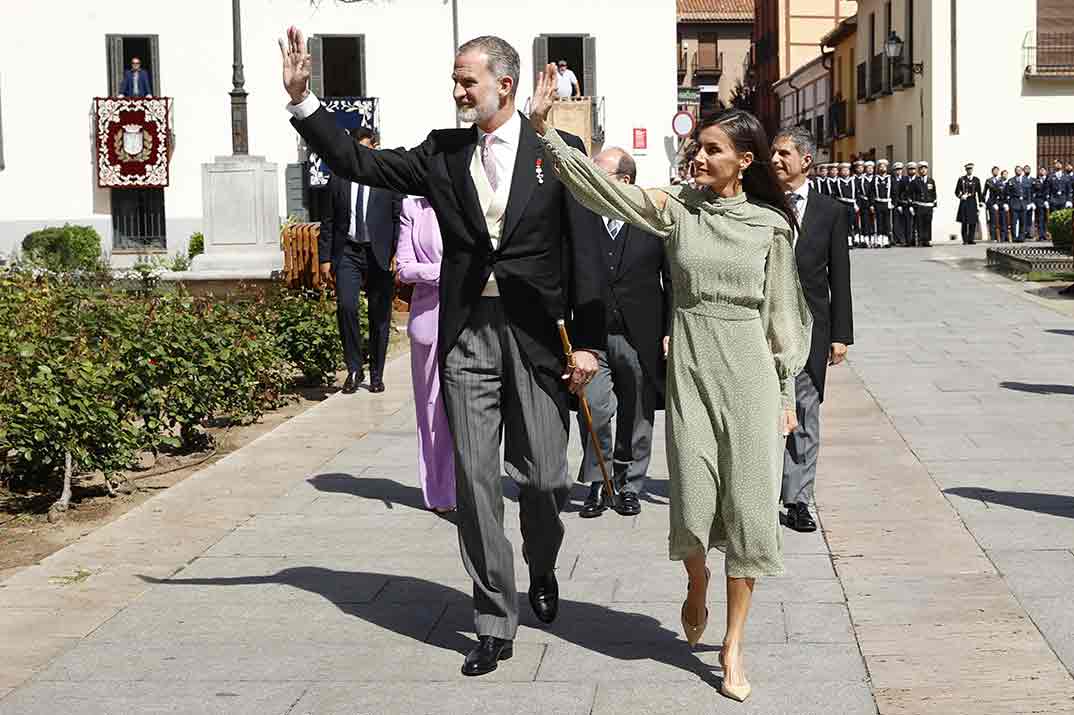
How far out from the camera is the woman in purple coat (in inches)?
299

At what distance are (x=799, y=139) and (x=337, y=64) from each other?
30.5 meters

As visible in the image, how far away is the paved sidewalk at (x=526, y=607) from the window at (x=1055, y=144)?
30.6 meters

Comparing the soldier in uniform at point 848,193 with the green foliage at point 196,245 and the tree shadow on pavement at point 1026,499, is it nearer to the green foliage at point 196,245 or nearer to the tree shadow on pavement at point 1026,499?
the green foliage at point 196,245

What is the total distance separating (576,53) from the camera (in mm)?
36344

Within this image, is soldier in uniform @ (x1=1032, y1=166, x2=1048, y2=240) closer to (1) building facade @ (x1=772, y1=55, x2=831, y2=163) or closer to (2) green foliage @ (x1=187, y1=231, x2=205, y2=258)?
(1) building facade @ (x1=772, y1=55, x2=831, y2=163)

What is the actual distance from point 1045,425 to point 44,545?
5.98m

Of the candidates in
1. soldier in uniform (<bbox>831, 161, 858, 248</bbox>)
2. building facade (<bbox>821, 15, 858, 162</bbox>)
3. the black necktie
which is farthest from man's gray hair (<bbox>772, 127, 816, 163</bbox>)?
building facade (<bbox>821, 15, 858, 162</bbox>)

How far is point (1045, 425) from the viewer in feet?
33.4

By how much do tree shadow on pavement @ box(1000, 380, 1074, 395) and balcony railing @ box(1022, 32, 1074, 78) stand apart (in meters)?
27.2

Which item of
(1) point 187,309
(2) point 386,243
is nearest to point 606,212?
(1) point 187,309

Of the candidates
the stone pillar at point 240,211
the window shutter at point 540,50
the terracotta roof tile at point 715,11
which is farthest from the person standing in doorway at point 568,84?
the terracotta roof tile at point 715,11

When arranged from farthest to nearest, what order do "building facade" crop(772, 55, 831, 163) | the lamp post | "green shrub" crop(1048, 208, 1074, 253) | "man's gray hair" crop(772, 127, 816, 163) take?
"building facade" crop(772, 55, 831, 163) < "green shrub" crop(1048, 208, 1074, 253) < the lamp post < "man's gray hair" crop(772, 127, 816, 163)

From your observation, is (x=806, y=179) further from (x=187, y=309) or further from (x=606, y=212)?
(x=187, y=309)

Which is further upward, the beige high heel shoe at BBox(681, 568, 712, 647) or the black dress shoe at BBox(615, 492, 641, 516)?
the beige high heel shoe at BBox(681, 568, 712, 647)
